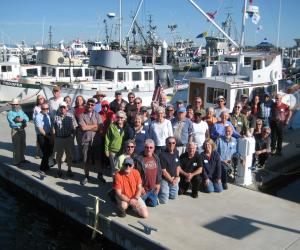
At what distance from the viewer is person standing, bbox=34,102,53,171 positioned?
25.8 feet

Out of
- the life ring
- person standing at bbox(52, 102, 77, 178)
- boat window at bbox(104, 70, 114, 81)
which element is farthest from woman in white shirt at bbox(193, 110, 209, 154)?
boat window at bbox(104, 70, 114, 81)

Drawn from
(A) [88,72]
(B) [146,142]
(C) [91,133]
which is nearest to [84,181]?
(C) [91,133]

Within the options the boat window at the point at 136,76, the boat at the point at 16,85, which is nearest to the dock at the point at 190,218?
the boat window at the point at 136,76

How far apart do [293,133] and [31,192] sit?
27.2ft

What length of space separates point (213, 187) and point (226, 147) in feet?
2.81

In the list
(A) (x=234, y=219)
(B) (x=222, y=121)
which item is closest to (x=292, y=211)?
(A) (x=234, y=219)

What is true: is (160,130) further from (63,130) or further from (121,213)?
(63,130)

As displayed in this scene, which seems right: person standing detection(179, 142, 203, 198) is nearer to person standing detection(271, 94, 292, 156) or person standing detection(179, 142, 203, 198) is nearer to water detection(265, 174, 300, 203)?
water detection(265, 174, 300, 203)

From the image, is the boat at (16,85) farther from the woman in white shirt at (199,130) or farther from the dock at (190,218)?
the woman in white shirt at (199,130)

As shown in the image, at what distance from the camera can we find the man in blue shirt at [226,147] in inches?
289

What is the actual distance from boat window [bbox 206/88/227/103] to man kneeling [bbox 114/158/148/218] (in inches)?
265

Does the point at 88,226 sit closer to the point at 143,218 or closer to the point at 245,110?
the point at 143,218

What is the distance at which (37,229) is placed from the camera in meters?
7.19

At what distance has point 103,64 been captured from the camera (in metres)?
17.8
